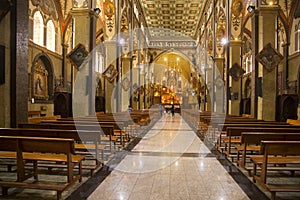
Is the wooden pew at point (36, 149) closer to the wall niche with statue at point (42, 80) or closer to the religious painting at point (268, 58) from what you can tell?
the religious painting at point (268, 58)

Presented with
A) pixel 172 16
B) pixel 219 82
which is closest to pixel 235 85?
pixel 219 82

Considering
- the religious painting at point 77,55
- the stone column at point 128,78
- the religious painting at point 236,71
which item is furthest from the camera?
the stone column at point 128,78

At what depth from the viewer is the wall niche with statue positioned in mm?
17044

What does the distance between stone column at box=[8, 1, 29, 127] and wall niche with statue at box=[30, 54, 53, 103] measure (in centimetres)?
1065

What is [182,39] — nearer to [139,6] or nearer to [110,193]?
[139,6]

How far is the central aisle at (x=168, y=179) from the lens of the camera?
3.99 m

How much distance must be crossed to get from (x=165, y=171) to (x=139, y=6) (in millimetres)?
21969

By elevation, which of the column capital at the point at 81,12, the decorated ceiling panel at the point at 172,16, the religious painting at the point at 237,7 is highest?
the decorated ceiling panel at the point at 172,16

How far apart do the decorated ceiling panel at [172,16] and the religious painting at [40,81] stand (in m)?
11.3

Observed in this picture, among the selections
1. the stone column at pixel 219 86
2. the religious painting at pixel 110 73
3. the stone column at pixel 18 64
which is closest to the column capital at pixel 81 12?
the religious painting at pixel 110 73

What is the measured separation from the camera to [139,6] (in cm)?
2497

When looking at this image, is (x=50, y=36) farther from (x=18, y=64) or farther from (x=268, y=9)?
(x=268, y=9)

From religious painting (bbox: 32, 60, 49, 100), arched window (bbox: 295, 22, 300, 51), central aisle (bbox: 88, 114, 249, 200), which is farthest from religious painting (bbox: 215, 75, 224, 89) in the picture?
central aisle (bbox: 88, 114, 249, 200)

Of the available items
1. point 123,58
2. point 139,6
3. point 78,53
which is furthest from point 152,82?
point 78,53
